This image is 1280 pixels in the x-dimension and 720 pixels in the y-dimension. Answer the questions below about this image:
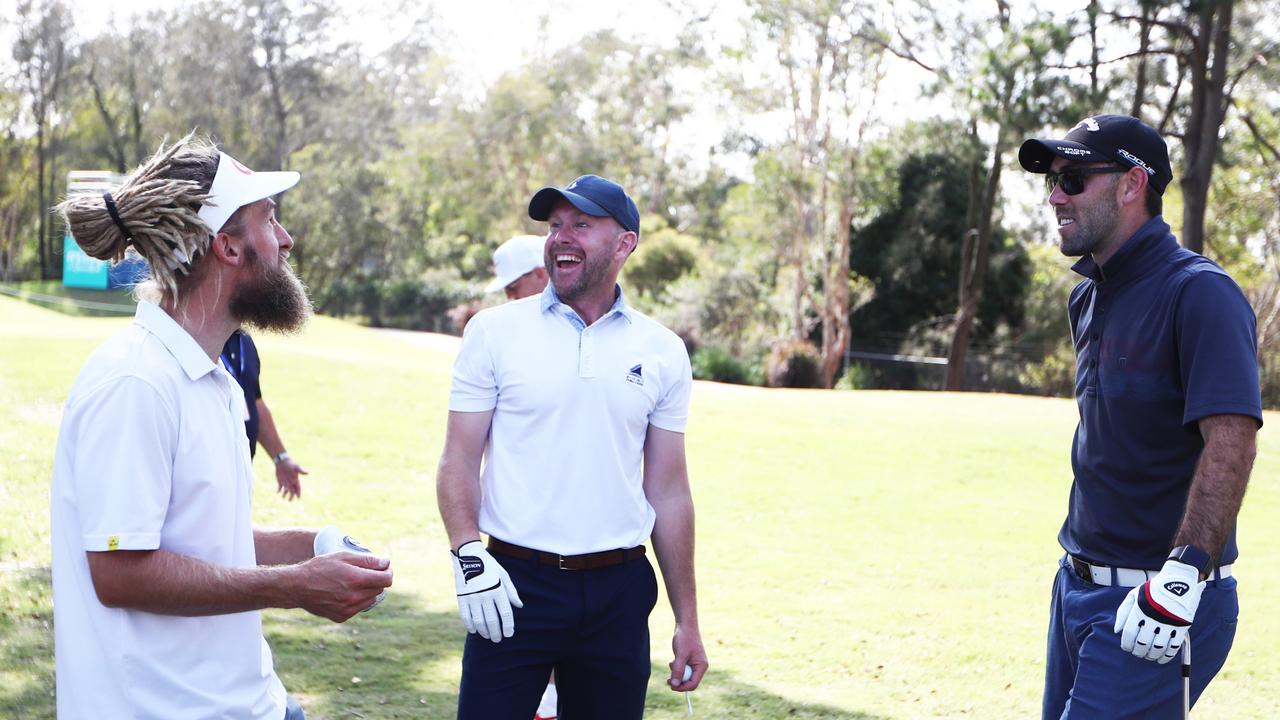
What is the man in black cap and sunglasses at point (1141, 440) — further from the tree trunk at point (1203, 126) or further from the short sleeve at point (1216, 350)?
the tree trunk at point (1203, 126)

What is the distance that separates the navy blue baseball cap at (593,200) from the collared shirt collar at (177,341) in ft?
5.17

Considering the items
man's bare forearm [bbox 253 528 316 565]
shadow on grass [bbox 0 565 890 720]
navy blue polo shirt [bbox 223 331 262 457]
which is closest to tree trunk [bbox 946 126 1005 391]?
shadow on grass [bbox 0 565 890 720]

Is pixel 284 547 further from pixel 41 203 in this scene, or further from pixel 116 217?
pixel 41 203

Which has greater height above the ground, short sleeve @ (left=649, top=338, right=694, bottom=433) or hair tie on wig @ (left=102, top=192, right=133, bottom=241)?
hair tie on wig @ (left=102, top=192, right=133, bottom=241)

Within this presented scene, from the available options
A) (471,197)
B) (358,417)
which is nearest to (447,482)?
(358,417)

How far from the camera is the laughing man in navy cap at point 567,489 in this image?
3820 millimetres

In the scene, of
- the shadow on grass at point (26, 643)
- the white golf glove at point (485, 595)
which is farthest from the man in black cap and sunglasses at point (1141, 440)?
the shadow on grass at point (26, 643)

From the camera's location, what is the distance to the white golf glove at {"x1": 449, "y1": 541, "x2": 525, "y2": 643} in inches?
146

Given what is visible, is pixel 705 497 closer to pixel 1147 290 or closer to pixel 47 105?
pixel 1147 290

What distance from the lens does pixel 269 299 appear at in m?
2.91

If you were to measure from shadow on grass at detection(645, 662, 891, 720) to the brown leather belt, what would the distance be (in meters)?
2.87

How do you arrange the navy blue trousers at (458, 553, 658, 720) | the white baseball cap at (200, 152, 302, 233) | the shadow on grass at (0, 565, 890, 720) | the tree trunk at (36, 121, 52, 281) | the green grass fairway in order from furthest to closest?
1. the tree trunk at (36, 121, 52, 281)
2. the green grass fairway
3. the shadow on grass at (0, 565, 890, 720)
4. the navy blue trousers at (458, 553, 658, 720)
5. the white baseball cap at (200, 152, 302, 233)

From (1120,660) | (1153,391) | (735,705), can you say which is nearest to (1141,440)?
(1153,391)

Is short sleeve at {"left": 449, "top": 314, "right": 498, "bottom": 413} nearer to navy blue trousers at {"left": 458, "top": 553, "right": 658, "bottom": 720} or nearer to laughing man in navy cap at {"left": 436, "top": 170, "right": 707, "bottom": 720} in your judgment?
laughing man in navy cap at {"left": 436, "top": 170, "right": 707, "bottom": 720}
